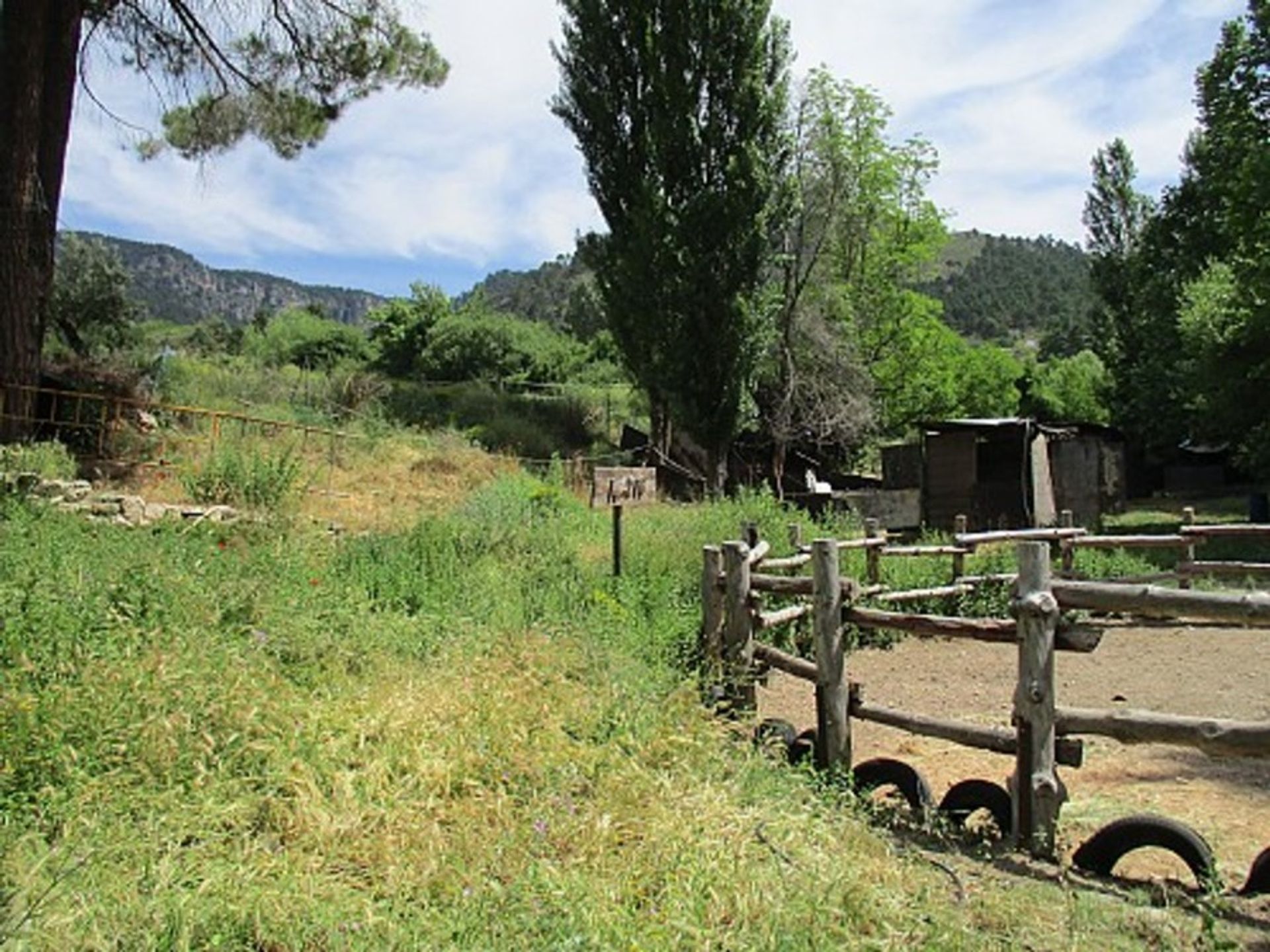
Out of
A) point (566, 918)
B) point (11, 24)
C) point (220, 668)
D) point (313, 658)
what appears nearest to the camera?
point (566, 918)

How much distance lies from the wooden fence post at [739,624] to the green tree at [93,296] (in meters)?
22.5

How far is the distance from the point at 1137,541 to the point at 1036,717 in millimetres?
9216

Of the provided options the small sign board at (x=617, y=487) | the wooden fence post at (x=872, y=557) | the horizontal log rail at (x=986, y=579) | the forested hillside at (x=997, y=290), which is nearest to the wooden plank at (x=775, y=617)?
the small sign board at (x=617, y=487)

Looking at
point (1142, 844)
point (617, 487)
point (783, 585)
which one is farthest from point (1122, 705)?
point (617, 487)

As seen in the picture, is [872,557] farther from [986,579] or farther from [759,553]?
[759,553]

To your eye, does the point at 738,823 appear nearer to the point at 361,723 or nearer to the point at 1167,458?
the point at 361,723

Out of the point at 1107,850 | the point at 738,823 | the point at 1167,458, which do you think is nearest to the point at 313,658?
the point at 738,823

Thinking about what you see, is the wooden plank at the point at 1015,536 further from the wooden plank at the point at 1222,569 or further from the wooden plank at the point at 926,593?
the wooden plank at the point at 1222,569

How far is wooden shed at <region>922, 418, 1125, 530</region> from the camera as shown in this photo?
1798 cm

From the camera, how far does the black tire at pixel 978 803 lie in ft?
13.9

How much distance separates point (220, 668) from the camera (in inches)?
166

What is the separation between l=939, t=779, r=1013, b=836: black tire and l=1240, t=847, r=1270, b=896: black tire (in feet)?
2.90

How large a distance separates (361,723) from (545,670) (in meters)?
1.14

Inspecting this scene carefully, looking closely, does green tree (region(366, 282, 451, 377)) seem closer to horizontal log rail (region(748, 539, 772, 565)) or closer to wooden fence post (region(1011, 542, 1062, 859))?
horizontal log rail (region(748, 539, 772, 565))
